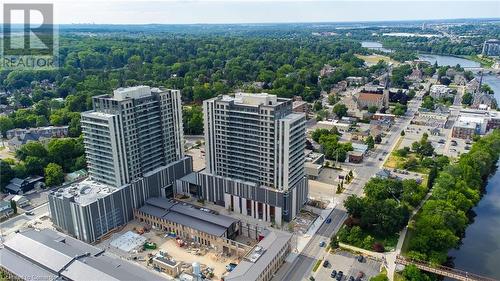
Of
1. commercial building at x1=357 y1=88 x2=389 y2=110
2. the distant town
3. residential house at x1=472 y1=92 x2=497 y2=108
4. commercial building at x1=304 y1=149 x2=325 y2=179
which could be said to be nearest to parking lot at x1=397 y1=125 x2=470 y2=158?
the distant town

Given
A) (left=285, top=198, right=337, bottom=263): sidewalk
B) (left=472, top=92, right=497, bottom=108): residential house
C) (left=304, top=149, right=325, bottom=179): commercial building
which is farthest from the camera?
(left=472, top=92, right=497, bottom=108): residential house

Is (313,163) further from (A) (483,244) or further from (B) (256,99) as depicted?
(A) (483,244)

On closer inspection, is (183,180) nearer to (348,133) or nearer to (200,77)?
(348,133)

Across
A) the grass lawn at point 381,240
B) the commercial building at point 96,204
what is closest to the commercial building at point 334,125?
the grass lawn at point 381,240

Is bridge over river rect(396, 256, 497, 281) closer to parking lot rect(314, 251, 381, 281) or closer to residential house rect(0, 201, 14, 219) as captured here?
parking lot rect(314, 251, 381, 281)

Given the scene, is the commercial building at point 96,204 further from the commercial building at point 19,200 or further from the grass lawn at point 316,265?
the grass lawn at point 316,265

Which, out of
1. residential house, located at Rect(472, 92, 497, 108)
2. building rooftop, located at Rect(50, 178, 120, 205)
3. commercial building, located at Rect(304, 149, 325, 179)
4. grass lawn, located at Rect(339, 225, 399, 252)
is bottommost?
grass lawn, located at Rect(339, 225, 399, 252)

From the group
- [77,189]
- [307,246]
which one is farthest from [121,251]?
[307,246]

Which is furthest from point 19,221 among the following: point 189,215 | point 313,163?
point 313,163
